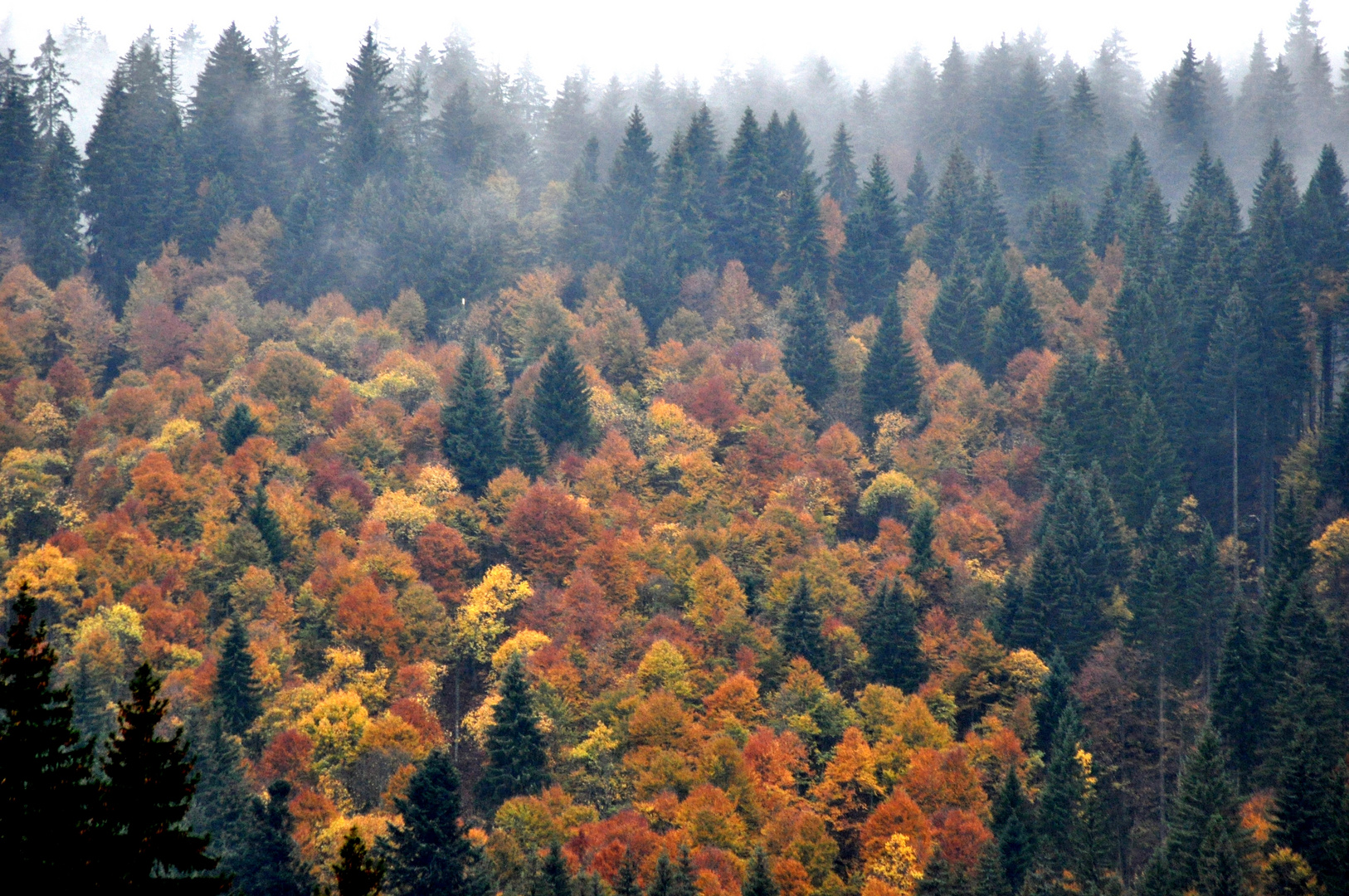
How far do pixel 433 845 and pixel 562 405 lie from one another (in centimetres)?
4117

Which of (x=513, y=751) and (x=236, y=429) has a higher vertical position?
(x=236, y=429)

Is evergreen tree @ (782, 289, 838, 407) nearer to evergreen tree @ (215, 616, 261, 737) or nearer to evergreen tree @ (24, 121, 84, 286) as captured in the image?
evergreen tree @ (215, 616, 261, 737)

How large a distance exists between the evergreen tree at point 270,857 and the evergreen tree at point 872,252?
234 ft

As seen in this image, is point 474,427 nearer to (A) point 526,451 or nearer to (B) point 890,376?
(A) point 526,451

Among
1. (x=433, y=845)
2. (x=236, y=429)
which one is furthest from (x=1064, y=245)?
(x=433, y=845)

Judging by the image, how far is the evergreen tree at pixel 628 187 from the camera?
11800 centimetres

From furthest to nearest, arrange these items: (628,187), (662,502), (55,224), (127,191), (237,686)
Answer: (628,187) < (127,191) < (55,224) < (662,502) < (237,686)

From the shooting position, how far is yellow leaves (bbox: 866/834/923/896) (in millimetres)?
57062

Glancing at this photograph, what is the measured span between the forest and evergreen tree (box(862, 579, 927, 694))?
0.26m

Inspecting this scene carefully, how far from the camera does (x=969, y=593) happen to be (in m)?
73.9

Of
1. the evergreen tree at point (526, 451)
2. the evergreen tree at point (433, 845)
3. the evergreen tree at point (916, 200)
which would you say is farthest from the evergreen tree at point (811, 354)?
the evergreen tree at point (433, 845)

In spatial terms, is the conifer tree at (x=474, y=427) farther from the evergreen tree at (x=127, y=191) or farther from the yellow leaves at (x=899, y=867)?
the evergreen tree at (x=127, y=191)

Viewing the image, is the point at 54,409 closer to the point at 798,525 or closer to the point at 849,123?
the point at 798,525

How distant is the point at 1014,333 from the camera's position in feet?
319
